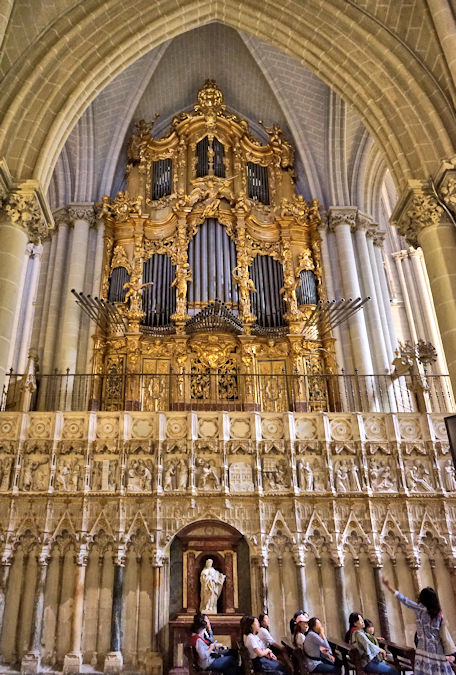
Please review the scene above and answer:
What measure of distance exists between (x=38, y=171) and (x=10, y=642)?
8127 millimetres

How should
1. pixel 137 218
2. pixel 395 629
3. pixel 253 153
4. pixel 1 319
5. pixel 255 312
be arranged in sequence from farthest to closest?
pixel 253 153, pixel 137 218, pixel 255 312, pixel 395 629, pixel 1 319

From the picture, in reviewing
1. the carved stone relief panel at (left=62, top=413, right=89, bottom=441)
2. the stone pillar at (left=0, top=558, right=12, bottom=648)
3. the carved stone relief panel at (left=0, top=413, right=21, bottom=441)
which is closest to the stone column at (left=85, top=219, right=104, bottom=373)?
the carved stone relief panel at (left=62, top=413, right=89, bottom=441)

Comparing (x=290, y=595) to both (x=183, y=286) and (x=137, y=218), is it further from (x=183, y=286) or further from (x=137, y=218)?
(x=137, y=218)

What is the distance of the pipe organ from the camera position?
1417 centimetres

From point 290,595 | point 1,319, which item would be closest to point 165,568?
point 290,595

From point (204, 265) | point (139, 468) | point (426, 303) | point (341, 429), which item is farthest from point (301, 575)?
point (426, 303)

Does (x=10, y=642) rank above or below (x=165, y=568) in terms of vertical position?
below

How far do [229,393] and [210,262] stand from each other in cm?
386

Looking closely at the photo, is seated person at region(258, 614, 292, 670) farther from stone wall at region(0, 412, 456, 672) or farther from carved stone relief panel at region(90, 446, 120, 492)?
carved stone relief panel at region(90, 446, 120, 492)

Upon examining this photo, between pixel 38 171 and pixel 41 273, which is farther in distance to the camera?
pixel 41 273

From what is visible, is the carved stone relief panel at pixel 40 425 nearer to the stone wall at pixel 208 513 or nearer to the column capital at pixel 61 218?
the stone wall at pixel 208 513

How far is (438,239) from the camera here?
358 inches

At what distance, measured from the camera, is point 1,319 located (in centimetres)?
880

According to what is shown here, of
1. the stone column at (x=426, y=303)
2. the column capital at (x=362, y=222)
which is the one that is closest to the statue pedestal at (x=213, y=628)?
the column capital at (x=362, y=222)
